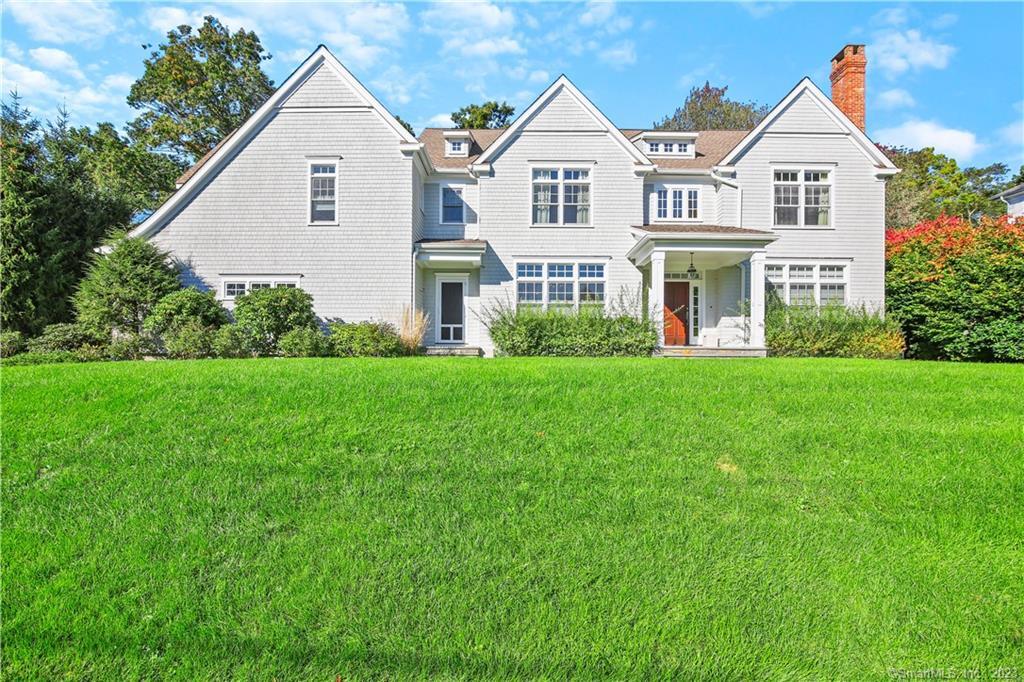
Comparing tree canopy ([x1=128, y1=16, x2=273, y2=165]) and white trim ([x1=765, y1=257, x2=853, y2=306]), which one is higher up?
tree canopy ([x1=128, y1=16, x2=273, y2=165])

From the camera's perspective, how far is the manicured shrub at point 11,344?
14.1 meters

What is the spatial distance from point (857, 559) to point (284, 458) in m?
5.34

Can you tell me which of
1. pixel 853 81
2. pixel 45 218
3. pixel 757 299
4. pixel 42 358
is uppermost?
pixel 853 81

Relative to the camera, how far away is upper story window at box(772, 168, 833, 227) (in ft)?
59.1

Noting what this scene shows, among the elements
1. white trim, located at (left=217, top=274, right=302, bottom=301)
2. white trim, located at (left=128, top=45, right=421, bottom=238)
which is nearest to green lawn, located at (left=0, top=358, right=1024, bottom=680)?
white trim, located at (left=217, top=274, right=302, bottom=301)

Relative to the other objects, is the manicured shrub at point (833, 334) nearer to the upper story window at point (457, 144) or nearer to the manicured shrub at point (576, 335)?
the manicured shrub at point (576, 335)

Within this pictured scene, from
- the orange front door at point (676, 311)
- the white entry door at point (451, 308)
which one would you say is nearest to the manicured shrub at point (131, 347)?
the white entry door at point (451, 308)

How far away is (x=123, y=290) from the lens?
14609mm

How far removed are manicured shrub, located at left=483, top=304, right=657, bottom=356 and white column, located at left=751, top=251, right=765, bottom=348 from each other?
3231 mm

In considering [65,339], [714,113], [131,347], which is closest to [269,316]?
[131,347]

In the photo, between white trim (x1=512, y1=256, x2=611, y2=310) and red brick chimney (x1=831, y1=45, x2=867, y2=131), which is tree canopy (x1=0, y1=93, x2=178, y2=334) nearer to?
white trim (x1=512, y1=256, x2=611, y2=310)

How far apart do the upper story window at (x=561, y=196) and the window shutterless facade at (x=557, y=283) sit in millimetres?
1488

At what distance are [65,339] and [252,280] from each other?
483 cm

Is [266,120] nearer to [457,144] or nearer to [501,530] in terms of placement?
[457,144]
